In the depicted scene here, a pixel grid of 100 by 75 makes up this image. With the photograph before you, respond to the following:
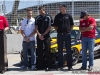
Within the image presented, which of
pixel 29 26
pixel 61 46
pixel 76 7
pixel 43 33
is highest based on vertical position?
pixel 76 7

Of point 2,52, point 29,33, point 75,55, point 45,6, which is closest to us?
point 2,52

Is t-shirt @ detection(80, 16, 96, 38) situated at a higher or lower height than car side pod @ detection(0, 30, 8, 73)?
higher

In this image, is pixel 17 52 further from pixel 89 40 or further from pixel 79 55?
pixel 89 40

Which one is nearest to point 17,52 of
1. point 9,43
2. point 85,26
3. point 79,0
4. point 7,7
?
point 9,43

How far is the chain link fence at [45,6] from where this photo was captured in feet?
47.4

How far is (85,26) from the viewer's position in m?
8.74

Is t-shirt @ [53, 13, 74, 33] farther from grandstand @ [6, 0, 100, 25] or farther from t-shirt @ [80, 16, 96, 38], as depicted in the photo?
grandstand @ [6, 0, 100, 25]

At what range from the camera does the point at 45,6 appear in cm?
1505

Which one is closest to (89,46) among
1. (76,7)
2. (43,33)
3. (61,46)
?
(61,46)

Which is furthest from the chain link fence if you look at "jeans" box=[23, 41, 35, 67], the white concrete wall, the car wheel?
"jeans" box=[23, 41, 35, 67]

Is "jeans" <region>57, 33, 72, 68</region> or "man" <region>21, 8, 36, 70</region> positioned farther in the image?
"man" <region>21, 8, 36, 70</region>

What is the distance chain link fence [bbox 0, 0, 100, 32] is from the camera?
1444 cm

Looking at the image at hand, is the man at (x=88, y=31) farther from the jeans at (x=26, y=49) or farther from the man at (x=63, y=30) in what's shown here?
the jeans at (x=26, y=49)

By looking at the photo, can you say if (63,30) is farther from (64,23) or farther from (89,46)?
(89,46)
